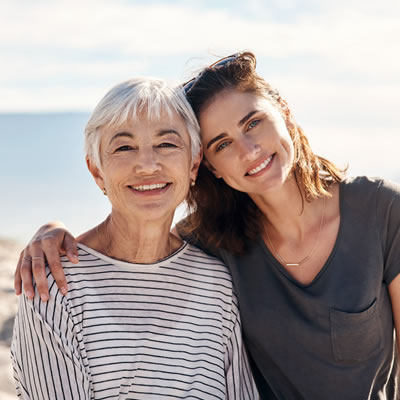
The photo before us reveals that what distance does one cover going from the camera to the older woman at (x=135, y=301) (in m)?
2.27

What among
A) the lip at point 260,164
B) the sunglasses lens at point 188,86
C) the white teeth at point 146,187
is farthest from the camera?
the sunglasses lens at point 188,86

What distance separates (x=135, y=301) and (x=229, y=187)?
879 mm

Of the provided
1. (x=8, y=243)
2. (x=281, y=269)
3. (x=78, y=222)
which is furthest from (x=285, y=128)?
(x=78, y=222)

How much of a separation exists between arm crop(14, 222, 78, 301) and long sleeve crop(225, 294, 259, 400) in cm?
83

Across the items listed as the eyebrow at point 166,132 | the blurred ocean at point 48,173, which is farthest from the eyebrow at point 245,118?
the blurred ocean at point 48,173

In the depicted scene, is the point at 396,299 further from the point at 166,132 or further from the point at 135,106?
the point at 135,106

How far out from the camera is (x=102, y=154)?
2.46m

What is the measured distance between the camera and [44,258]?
2.43 metres

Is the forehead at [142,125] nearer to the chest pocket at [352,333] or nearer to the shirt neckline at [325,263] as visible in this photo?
the shirt neckline at [325,263]

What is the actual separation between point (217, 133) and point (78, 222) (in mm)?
9788

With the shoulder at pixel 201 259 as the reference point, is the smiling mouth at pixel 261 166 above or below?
above

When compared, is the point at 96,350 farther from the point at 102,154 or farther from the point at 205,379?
the point at 102,154

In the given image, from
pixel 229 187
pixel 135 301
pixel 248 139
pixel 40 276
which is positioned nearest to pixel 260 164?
pixel 248 139

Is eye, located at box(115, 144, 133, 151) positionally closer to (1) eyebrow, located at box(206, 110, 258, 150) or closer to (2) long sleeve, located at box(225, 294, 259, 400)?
(1) eyebrow, located at box(206, 110, 258, 150)
